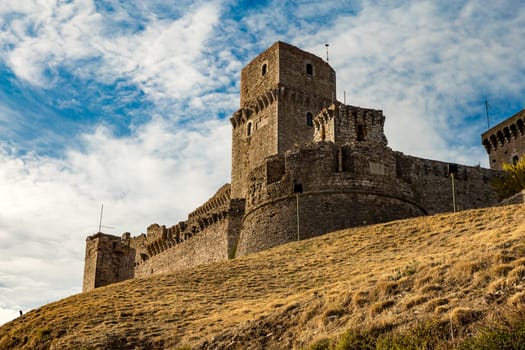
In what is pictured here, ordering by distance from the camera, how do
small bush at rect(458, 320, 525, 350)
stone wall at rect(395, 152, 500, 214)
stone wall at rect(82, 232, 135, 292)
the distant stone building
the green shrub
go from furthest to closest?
stone wall at rect(82, 232, 135, 292), the distant stone building, the green shrub, stone wall at rect(395, 152, 500, 214), small bush at rect(458, 320, 525, 350)

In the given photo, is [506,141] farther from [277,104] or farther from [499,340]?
[499,340]

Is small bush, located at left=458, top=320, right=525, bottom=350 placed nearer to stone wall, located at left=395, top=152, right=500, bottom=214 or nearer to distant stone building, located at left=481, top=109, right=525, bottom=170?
stone wall, located at left=395, top=152, right=500, bottom=214

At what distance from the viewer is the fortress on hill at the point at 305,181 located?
3030 cm

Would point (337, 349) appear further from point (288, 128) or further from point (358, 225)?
point (288, 128)

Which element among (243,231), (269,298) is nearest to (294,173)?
(243,231)

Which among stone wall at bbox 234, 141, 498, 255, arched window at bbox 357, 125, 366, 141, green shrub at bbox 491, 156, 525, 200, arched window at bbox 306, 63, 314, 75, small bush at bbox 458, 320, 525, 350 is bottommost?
small bush at bbox 458, 320, 525, 350

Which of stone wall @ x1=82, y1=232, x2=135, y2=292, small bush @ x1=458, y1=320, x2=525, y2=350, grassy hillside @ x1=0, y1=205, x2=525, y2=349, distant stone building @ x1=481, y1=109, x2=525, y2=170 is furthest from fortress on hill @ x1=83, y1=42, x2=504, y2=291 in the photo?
small bush @ x1=458, y1=320, x2=525, y2=350

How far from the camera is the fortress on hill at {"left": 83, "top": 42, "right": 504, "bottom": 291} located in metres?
30.3

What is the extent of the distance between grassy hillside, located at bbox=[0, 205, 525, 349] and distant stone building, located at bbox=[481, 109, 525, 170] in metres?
23.4

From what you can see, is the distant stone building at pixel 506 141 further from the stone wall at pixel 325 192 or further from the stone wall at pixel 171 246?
the stone wall at pixel 325 192

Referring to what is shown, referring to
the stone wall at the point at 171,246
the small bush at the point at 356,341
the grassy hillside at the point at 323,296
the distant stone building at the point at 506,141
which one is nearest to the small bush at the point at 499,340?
the grassy hillside at the point at 323,296

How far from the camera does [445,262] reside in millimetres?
16656

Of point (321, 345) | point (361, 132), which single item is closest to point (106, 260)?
point (361, 132)

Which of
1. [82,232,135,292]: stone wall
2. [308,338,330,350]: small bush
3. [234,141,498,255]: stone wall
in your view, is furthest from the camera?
[82,232,135,292]: stone wall
